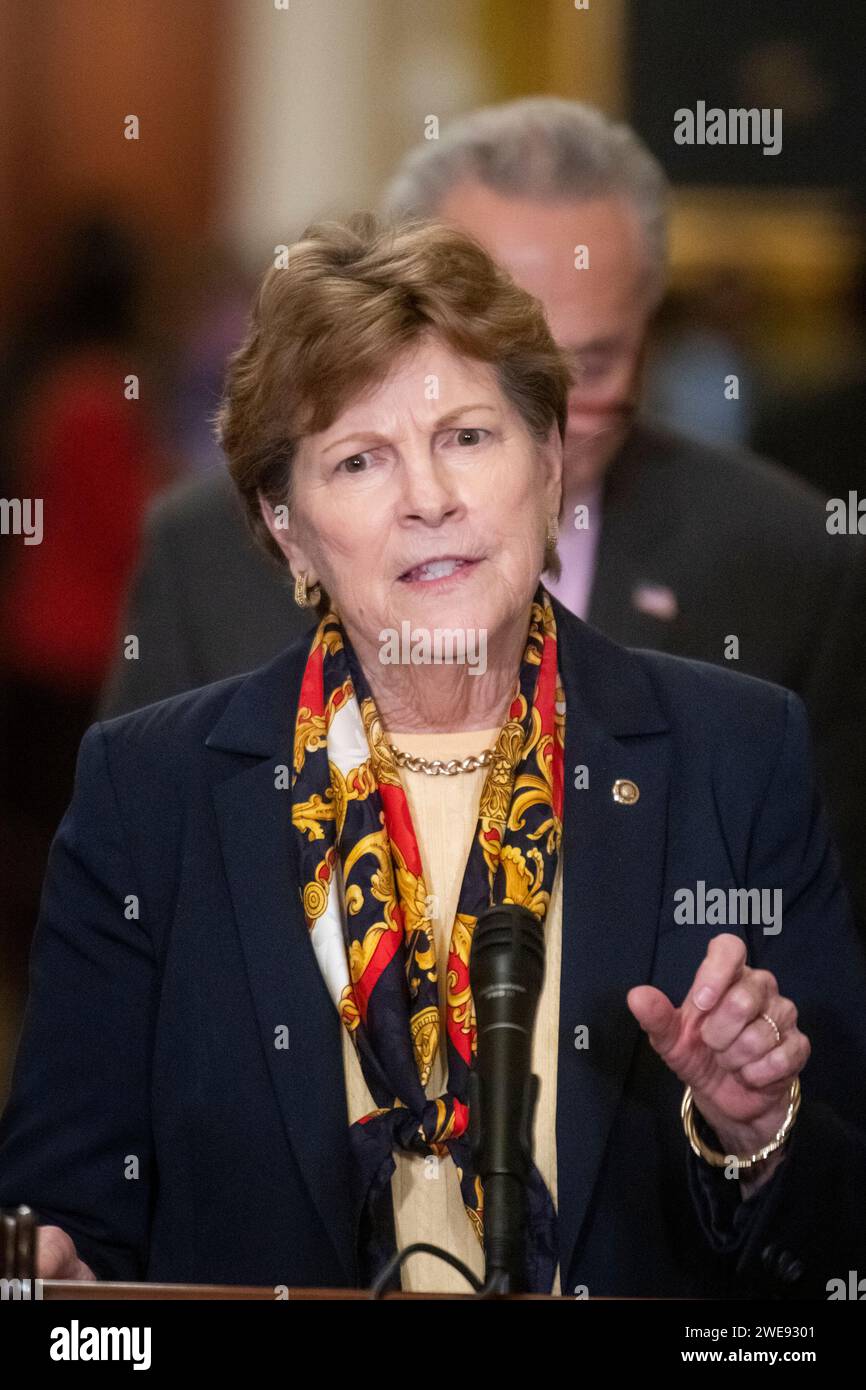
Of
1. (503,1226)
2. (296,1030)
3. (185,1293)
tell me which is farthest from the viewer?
(296,1030)

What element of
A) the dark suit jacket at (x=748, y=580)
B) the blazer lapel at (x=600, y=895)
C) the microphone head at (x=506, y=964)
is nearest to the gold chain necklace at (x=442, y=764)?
the blazer lapel at (x=600, y=895)

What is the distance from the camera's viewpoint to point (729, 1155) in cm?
188

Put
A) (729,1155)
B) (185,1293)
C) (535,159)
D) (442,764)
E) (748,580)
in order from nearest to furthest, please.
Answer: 1. (185,1293)
2. (729,1155)
3. (442,764)
4. (535,159)
5. (748,580)

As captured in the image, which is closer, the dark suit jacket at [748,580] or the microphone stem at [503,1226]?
the microphone stem at [503,1226]

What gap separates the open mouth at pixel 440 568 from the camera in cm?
204

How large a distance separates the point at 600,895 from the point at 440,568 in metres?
0.44

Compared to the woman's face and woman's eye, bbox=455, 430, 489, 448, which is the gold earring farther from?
woman's eye, bbox=455, 430, 489, 448

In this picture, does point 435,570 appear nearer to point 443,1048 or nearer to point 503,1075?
point 443,1048

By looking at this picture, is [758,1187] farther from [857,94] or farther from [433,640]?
[857,94]

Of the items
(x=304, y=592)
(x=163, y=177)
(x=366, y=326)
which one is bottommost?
(x=304, y=592)

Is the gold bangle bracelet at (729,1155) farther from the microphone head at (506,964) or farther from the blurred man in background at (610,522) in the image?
the blurred man in background at (610,522)

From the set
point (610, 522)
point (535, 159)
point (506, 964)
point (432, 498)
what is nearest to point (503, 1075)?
point (506, 964)

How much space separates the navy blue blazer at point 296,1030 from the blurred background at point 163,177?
50cm
